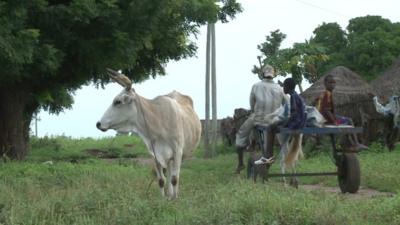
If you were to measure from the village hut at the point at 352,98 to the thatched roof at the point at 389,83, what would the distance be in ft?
1.13

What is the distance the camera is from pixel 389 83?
71.7 ft

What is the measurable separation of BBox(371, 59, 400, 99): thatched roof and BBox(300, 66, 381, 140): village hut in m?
0.34

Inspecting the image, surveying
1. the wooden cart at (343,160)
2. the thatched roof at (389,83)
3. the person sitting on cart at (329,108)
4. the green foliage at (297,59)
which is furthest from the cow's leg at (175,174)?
the green foliage at (297,59)

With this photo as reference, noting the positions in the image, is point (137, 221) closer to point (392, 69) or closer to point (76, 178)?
point (76, 178)

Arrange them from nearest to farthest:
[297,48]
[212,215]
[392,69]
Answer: [212,215]
[392,69]
[297,48]

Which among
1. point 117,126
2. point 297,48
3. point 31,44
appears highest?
point 297,48

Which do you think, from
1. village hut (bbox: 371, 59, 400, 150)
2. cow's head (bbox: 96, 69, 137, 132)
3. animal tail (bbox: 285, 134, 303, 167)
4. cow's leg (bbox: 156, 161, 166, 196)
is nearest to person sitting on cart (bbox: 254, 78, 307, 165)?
animal tail (bbox: 285, 134, 303, 167)

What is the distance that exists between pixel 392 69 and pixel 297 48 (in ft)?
27.6

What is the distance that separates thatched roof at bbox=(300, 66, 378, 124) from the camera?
64.3 feet

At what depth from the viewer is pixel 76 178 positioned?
1198 centimetres

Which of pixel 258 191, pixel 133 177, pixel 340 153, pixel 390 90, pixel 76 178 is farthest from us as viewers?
pixel 390 90

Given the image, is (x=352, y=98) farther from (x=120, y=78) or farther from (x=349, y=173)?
A: (x=120, y=78)

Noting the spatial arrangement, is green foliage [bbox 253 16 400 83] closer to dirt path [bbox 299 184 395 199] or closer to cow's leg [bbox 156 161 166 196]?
dirt path [bbox 299 184 395 199]

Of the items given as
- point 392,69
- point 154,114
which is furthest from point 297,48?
point 154,114
